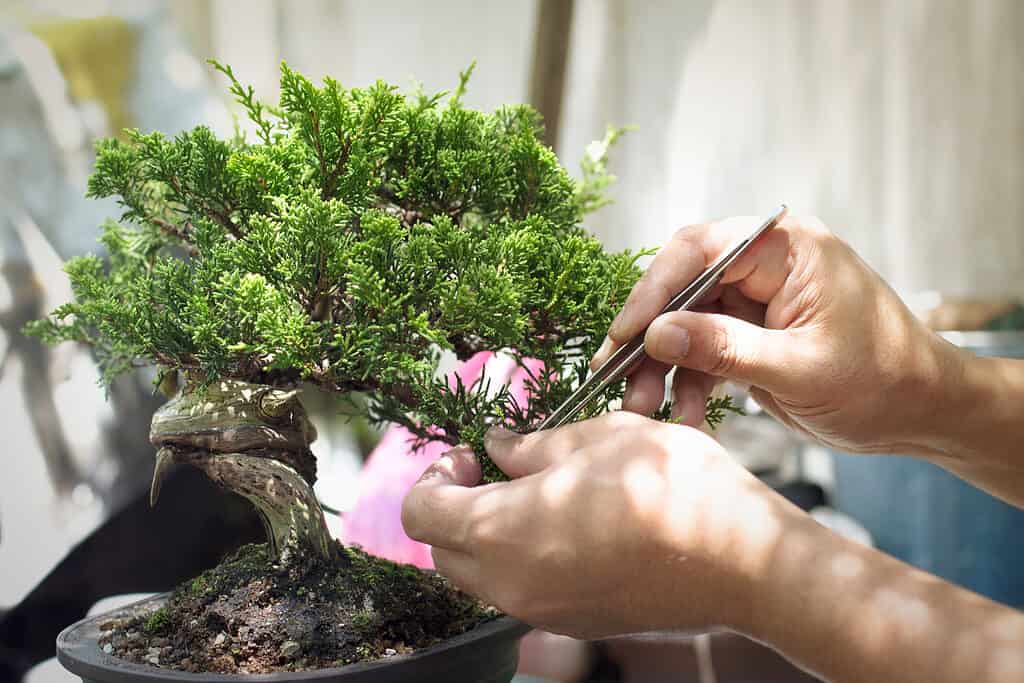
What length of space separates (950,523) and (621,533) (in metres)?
2.22

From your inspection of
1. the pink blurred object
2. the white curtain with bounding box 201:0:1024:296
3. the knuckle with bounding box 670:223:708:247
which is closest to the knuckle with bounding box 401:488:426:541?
the knuckle with bounding box 670:223:708:247

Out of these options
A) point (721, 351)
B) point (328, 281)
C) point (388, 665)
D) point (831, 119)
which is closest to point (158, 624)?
point (388, 665)

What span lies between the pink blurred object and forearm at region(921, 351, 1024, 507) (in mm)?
681

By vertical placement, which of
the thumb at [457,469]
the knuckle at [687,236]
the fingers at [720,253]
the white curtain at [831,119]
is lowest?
the thumb at [457,469]

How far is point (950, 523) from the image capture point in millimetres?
2404

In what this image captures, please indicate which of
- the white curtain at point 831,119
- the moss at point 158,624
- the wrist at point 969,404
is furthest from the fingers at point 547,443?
the white curtain at point 831,119

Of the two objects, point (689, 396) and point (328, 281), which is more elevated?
point (328, 281)

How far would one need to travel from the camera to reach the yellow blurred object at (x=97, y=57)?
123 centimetres

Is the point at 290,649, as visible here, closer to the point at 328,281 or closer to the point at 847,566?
the point at 328,281

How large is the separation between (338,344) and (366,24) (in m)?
1.30

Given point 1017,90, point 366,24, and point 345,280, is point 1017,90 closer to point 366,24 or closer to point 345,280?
point 366,24

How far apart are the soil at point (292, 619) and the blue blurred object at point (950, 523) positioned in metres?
2.06

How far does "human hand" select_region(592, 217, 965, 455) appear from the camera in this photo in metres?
0.79

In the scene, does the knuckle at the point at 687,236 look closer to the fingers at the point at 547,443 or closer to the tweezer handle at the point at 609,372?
the tweezer handle at the point at 609,372
